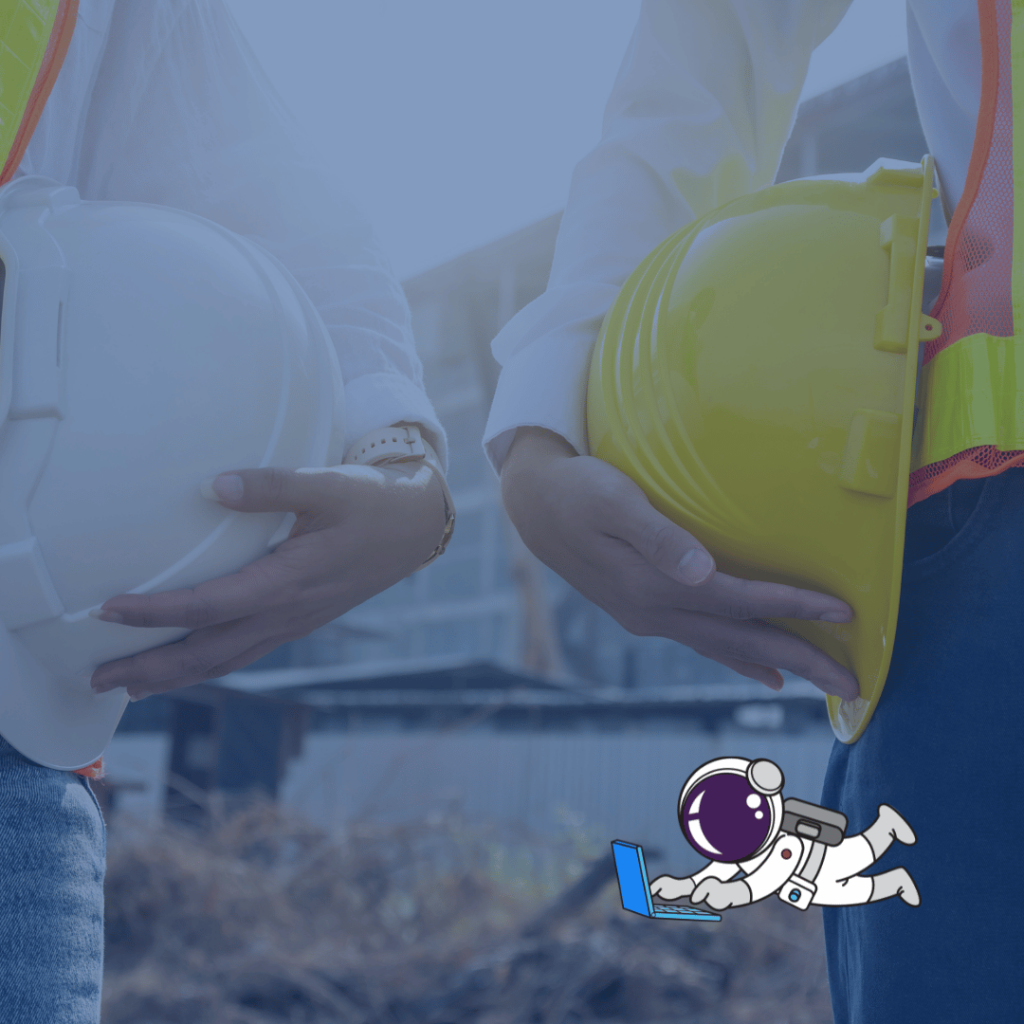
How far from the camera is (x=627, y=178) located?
4.40 feet

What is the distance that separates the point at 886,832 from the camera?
0.87 meters

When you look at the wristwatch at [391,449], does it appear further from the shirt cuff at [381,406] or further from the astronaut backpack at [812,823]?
the astronaut backpack at [812,823]

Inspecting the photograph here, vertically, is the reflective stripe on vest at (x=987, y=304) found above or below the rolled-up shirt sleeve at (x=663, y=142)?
below

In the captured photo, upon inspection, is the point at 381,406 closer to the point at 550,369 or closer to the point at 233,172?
the point at 550,369

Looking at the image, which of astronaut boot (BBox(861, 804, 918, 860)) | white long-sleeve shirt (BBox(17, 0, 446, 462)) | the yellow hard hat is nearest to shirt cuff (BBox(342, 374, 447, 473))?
white long-sleeve shirt (BBox(17, 0, 446, 462))

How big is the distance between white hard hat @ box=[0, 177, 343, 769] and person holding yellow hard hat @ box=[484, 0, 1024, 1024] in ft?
1.04

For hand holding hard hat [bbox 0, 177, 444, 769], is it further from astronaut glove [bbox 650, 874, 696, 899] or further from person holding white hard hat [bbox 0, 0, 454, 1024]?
astronaut glove [bbox 650, 874, 696, 899]

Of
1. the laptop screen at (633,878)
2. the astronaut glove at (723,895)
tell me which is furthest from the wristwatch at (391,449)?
the astronaut glove at (723,895)

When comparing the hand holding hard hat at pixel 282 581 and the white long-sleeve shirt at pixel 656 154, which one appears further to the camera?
the white long-sleeve shirt at pixel 656 154

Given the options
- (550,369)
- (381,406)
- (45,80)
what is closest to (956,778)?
(550,369)

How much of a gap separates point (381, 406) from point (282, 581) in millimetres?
297

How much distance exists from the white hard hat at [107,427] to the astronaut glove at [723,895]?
581 mm

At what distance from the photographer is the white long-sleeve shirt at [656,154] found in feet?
4.16

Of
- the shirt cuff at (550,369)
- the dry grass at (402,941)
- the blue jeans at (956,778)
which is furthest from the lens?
the dry grass at (402,941)
